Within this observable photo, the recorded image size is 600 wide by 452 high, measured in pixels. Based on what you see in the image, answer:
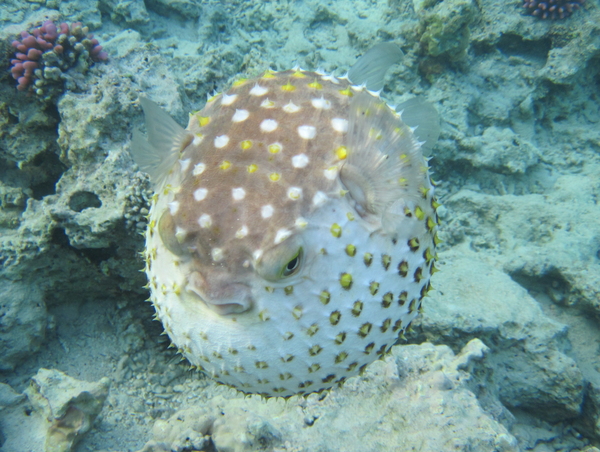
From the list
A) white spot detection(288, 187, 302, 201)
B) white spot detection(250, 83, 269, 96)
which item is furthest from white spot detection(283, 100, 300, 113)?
white spot detection(288, 187, 302, 201)

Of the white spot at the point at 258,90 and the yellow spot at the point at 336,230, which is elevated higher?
the white spot at the point at 258,90

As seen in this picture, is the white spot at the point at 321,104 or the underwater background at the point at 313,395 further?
the underwater background at the point at 313,395

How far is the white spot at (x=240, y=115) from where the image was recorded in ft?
4.81

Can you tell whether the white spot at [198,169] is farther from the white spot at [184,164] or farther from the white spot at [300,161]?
the white spot at [300,161]

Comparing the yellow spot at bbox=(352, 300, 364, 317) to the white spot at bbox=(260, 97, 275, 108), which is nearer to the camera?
the yellow spot at bbox=(352, 300, 364, 317)

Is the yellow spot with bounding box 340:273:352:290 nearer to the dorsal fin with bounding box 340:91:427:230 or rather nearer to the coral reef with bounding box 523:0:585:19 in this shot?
the dorsal fin with bounding box 340:91:427:230

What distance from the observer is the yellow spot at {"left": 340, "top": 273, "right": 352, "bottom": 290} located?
1280mm

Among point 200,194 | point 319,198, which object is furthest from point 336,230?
point 200,194

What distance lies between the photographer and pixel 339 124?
145cm

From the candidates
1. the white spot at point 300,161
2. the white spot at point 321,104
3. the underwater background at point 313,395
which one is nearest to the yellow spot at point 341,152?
the white spot at point 300,161

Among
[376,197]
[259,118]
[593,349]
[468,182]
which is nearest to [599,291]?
[593,349]

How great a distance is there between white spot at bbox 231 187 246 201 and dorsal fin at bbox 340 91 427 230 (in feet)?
1.20

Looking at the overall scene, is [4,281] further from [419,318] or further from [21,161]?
[419,318]

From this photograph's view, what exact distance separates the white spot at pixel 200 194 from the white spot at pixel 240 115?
1.13 ft
